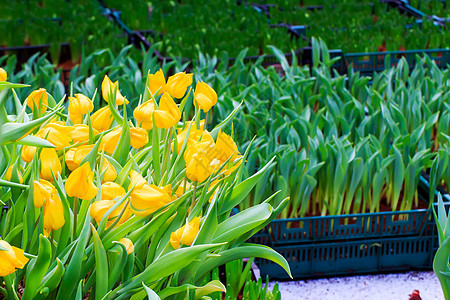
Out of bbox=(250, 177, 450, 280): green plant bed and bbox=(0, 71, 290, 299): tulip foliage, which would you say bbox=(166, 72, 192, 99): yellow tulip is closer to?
bbox=(0, 71, 290, 299): tulip foliage

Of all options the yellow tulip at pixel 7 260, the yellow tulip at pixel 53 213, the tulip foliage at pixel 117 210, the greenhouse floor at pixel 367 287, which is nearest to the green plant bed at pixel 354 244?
the greenhouse floor at pixel 367 287

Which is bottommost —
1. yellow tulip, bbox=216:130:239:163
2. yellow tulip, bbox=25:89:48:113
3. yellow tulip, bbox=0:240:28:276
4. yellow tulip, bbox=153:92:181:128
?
yellow tulip, bbox=0:240:28:276

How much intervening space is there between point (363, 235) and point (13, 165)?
4.25 ft

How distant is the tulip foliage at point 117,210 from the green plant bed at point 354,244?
0.83 metres

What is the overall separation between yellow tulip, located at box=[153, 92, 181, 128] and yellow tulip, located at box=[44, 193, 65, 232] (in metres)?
0.22

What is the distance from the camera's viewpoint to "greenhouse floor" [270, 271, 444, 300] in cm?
192

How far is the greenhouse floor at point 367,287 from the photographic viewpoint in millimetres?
1923

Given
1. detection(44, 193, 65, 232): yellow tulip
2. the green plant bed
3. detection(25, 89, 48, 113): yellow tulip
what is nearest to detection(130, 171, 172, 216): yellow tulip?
detection(44, 193, 65, 232): yellow tulip

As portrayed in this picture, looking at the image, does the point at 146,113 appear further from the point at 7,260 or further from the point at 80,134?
the point at 7,260

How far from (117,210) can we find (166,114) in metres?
0.19

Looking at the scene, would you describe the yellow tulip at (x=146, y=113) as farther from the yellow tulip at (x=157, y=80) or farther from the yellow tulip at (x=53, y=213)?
the yellow tulip at (x=53, y=213)

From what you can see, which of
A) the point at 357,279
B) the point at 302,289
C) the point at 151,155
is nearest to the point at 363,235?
the point at 357,279

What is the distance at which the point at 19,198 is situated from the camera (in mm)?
1065

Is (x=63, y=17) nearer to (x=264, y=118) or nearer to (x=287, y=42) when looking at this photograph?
(x=287, y=42)
